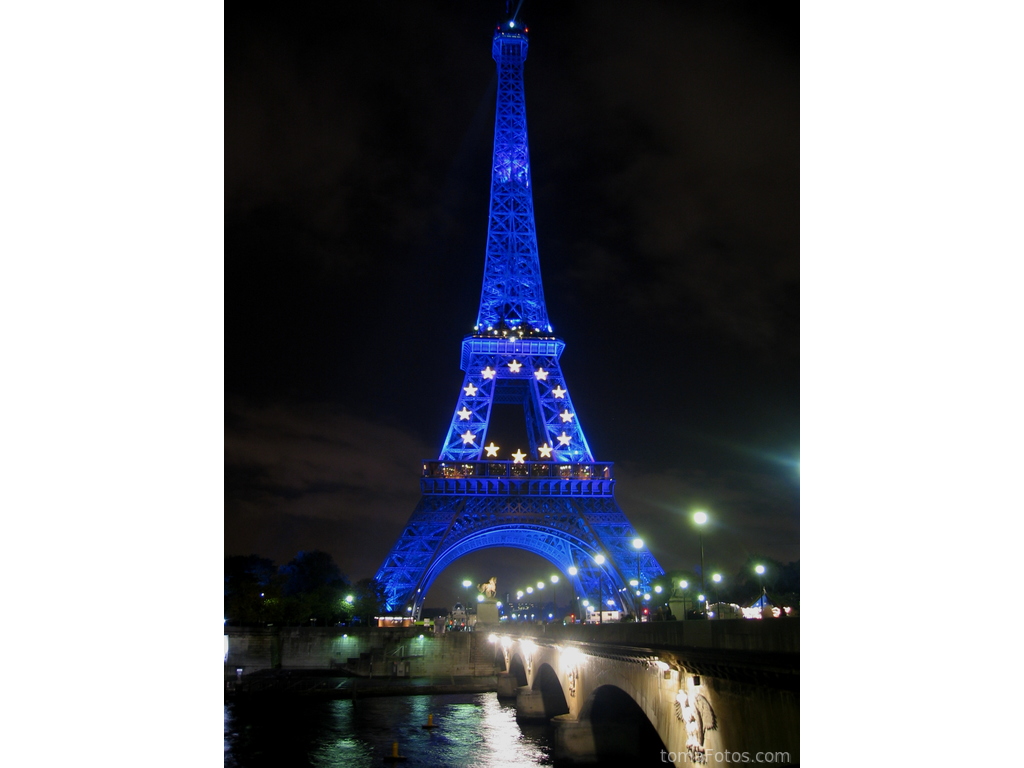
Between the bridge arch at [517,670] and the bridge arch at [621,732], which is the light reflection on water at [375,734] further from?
the bridge arch at [621,732]

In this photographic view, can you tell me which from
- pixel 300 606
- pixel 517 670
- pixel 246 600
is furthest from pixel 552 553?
pixel 246 600

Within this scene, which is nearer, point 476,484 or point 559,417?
point 476,484

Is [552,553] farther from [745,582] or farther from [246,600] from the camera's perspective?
[246,600]

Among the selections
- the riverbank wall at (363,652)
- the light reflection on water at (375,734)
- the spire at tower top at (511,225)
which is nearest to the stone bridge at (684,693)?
the light reflection on water at (375,734)
